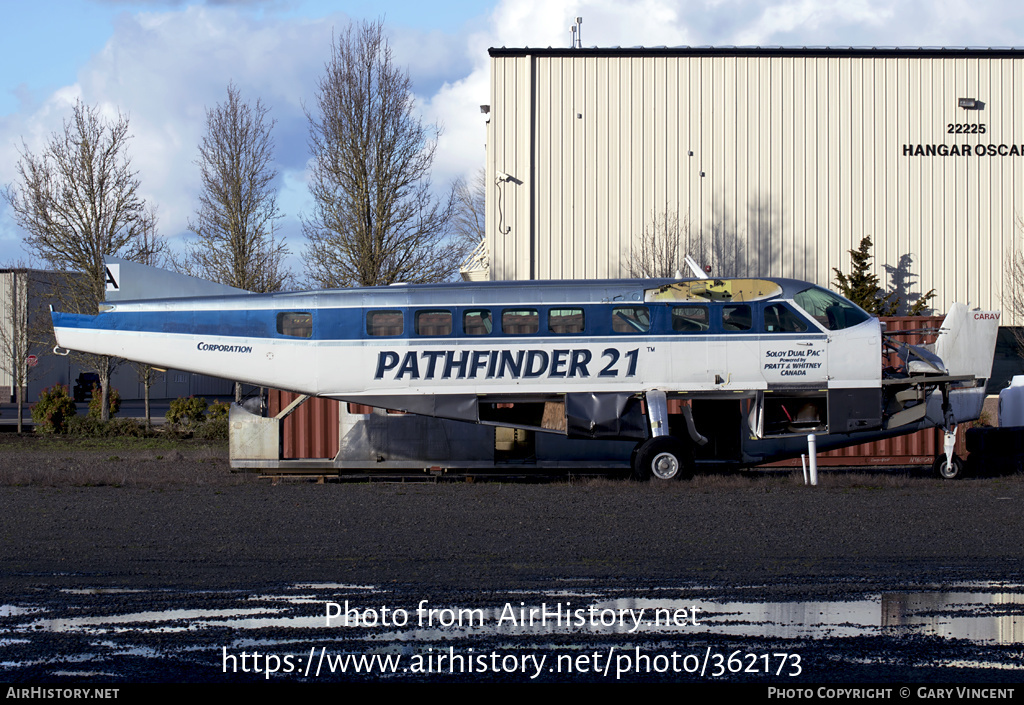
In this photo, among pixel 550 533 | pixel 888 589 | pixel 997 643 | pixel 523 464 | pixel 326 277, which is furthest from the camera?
pixel 326 277

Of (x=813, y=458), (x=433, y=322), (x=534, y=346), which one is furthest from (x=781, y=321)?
(x=433, y=322)

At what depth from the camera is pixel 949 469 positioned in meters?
15.8

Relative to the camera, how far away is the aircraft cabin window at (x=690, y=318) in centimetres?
1523

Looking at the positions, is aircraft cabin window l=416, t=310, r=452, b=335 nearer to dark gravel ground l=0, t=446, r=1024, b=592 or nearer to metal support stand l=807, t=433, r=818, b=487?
dark gravel ground l=0, t=446, r=1024, b=592

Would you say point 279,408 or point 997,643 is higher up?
point 279,408

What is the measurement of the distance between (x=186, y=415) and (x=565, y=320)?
1700 cm

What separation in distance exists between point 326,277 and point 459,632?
23.3 m

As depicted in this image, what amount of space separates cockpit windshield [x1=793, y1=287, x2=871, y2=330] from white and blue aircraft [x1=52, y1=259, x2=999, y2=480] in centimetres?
4

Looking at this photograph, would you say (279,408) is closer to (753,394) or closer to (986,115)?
(753,394)

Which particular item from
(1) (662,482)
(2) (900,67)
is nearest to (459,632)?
(1) (662,482)

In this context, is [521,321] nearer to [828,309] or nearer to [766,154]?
[828,309]

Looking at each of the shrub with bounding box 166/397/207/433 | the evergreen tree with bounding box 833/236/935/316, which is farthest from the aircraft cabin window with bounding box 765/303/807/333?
the shrub with bounding box 166/397/207/433

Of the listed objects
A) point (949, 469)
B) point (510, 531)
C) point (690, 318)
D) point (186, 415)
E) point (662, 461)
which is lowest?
point (510, 531)

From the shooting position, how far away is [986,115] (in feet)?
96.0
